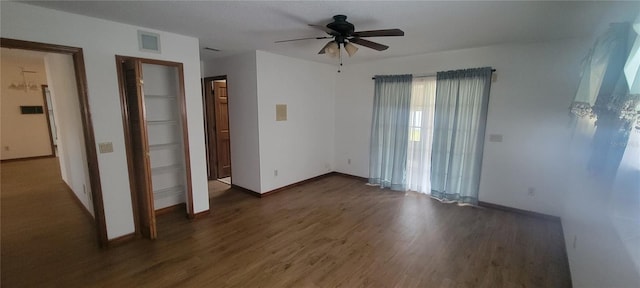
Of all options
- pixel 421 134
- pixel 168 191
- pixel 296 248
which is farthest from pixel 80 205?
pixel 421 134

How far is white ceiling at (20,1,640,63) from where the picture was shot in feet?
7.00

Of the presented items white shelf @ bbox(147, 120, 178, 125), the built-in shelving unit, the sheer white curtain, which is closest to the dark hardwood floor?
the built-in shelving unit

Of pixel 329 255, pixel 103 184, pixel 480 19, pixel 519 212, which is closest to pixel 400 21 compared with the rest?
pixel 480 19

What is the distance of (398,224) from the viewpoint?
10.8ft

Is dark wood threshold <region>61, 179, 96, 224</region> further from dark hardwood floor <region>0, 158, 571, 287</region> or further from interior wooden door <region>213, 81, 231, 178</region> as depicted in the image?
interior wooden door <region>213, 81, 231, 178</region>

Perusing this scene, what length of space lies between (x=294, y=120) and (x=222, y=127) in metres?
1.58

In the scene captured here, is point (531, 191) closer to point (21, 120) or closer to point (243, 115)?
point (243, 115)

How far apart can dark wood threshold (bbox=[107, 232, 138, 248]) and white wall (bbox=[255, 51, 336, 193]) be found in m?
1.78

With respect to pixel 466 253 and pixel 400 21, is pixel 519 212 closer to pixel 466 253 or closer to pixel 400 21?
pixel 466 253

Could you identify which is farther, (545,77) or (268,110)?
(268,110)

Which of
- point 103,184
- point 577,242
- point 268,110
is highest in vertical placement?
point 268,110

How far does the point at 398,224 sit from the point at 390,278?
1.11 metres

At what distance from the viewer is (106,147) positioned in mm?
2664

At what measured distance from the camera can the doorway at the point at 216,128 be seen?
4906 mm
